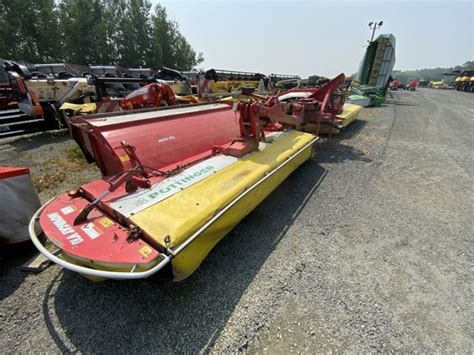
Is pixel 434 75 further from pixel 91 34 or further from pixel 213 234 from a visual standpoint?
pixel 213 234

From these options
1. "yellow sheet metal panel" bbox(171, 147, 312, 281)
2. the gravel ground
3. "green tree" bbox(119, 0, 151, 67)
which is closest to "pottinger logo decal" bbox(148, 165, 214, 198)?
"yellow sheet metal panel" bbox(171, 147, 312, 281)

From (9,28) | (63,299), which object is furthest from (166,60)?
(63,299)

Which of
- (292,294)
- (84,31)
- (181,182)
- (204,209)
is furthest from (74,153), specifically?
(84,31)

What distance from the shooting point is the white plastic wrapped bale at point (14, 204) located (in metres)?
2.10

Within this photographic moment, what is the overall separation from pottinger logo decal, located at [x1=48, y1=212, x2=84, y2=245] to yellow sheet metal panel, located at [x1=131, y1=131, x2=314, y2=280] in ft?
1.27

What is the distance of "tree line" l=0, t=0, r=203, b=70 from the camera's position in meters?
23.1

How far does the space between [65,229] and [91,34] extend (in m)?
35.2

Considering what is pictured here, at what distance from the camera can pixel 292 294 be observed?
1.88 m

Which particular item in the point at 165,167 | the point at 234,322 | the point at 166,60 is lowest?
the point at 234,322

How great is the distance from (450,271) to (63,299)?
3323 millimetres

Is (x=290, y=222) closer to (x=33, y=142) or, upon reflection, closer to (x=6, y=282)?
(x=6, y=282)

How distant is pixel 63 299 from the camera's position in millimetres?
1790

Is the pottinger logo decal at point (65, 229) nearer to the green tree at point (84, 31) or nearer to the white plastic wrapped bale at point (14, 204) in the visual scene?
the white plastic wrapped bale at point (14, 204)

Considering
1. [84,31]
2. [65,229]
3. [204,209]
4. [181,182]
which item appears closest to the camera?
[65,229]
